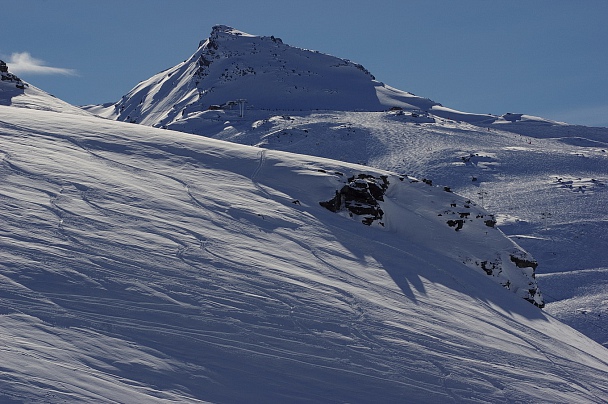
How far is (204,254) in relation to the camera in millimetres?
9625

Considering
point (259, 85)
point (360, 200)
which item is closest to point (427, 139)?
point (360, 200)

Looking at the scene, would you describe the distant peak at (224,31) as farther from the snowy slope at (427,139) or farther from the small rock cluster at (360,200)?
the small rock cluster at (360,200)

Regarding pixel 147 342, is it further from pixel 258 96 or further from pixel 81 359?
pixel 258 96

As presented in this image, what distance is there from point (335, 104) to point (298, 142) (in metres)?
24.3

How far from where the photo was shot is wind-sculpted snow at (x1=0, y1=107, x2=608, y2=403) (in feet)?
21.1

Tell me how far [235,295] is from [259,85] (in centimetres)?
6777

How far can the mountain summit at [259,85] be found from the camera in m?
68.5

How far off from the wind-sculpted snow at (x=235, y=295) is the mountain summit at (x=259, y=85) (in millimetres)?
48154

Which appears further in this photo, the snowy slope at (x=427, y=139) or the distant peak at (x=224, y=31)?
the distant peak at (x=224, y=31)

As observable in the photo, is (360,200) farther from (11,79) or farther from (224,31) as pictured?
(224,31)

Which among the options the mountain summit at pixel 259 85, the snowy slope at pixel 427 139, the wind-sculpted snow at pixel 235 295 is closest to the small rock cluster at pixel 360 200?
the wind-sculpted snow at pixel 235 295

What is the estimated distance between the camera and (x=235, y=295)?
8.42 m

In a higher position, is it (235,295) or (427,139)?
(427,139)

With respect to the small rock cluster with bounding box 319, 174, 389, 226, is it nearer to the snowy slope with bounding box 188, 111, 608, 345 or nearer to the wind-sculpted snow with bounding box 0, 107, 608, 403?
the wind-sculpted snow with bounding box 0, 107, 608, 403
